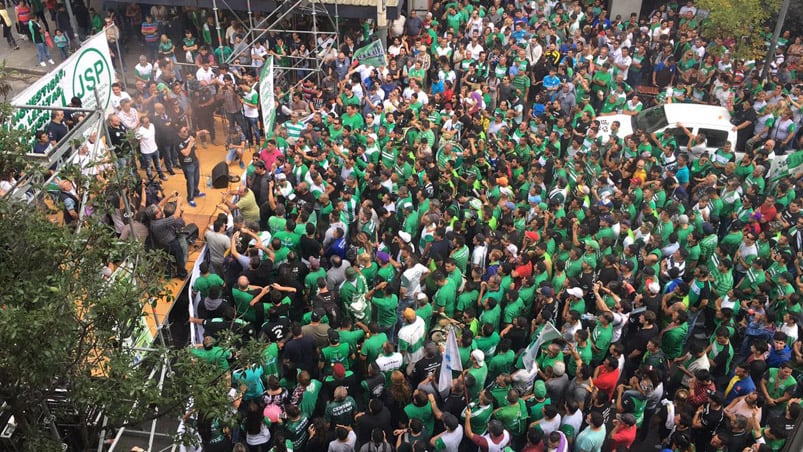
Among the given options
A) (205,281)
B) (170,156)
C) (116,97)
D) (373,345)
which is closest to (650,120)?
(373,345)

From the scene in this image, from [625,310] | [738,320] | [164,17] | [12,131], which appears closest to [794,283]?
[738,320]

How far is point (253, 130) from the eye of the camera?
1568 cm

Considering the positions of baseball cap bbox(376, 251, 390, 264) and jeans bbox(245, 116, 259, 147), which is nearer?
baseball cap bbox(376, 251, 390, 264)

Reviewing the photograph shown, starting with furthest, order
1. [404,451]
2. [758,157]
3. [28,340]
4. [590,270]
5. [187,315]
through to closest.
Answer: [758,157]
[187,315]
[590,270]
[404,451]
[28,340]

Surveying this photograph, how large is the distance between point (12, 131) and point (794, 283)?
31.4 ft

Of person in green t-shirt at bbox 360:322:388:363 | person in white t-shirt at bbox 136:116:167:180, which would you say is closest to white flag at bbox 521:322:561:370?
person in green t-shirt at bbox 360:322:388:363

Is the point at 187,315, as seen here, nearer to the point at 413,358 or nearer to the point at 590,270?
the point at 413,358

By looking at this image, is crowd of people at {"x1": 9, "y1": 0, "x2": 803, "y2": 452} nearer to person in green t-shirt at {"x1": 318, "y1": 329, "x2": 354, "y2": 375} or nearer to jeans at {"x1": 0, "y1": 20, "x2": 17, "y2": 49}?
person in green t-shirt at {"x1": 318, "y1": 329, "x2": 354, "y2": 375}

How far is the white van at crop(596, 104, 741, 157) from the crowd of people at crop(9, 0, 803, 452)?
21cm

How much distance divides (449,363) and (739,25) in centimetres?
1376

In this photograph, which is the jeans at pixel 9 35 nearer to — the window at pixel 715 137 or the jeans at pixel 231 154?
the jeans at pixel 231 154

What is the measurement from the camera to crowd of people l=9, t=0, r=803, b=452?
8312mm

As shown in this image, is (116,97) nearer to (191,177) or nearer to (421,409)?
(191,177)

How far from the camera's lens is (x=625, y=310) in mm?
9539
